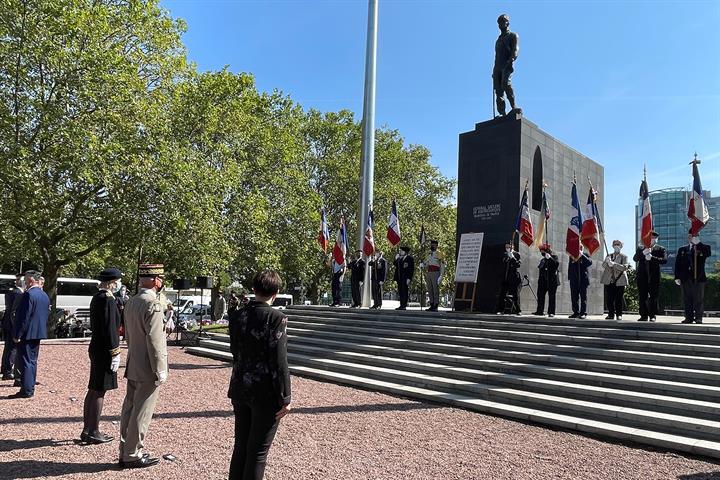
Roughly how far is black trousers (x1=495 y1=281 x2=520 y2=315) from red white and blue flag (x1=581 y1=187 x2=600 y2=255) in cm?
204

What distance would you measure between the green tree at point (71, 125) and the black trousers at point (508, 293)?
12.1 meters

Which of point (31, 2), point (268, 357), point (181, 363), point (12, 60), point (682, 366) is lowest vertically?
point (181, 363)

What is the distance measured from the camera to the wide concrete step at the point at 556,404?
22.6 feet

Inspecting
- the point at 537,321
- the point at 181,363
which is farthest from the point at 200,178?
the point at 537,321

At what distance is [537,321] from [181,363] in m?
8.41

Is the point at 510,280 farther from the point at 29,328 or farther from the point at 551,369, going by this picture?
the point at 29,328

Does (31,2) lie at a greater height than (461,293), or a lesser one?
greater

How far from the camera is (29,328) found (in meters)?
8.48

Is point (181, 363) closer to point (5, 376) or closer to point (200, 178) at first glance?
point (5, 376)

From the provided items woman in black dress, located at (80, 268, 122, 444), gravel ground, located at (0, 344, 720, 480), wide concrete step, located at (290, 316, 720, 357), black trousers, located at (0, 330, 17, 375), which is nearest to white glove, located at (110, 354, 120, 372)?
woman in black dress, located at (80, 268, 122, 444)

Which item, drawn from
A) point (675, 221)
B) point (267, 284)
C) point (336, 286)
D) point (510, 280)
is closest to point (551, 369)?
point (510, 280)

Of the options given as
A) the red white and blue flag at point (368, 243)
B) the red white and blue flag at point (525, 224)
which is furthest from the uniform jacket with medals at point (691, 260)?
the red white and blue flag at point (368, 243)

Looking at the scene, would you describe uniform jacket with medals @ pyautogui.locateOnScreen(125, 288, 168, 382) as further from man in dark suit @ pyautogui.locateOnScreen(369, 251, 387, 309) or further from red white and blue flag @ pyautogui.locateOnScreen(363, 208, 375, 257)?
red white and blue flag @ pyautogui.locateOnScreen(363, 208, 375, 257)

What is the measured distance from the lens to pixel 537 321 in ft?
39.1
